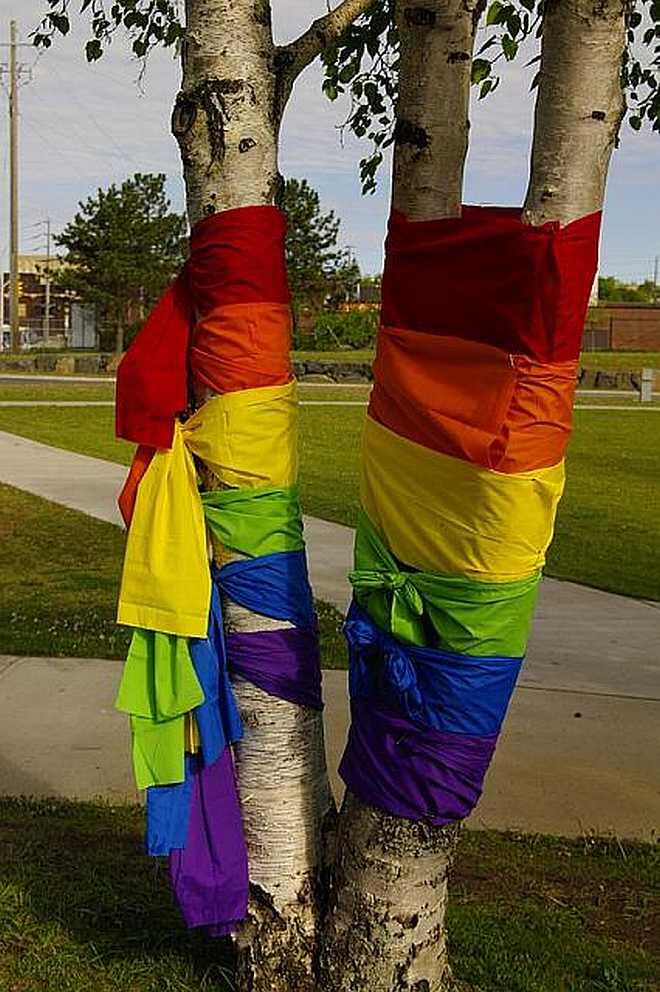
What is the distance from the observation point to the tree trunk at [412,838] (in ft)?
9.83

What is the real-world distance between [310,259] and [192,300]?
44406mm

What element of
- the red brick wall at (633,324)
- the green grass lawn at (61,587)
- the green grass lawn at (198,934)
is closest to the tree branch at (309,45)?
the green grass lawn at (198,934)

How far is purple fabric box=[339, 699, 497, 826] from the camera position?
294cm

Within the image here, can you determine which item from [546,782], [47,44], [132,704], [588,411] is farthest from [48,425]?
[132,704]

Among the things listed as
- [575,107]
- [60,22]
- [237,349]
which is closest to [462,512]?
[237,349]

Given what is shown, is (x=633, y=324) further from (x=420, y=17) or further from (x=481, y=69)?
(x=420, y=17)

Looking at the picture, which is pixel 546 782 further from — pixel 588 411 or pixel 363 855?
pixel 588 411

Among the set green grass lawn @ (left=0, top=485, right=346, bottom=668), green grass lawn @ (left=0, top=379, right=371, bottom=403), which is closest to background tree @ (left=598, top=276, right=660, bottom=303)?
green grass lawn @ (left=0, top=379, right=371, bottom=403)

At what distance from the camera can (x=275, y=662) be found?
323 centimetres

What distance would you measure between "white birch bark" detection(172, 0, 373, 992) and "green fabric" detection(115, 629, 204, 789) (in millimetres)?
168

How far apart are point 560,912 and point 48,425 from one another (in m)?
17.0

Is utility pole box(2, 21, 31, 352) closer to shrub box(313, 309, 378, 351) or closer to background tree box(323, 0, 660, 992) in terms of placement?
shrub box(313, 309, 378, 351)

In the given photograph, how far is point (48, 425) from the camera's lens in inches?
793

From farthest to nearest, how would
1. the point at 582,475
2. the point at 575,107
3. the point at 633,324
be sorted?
the point at 633,324 → the point at 582,475 → the point at 575,107
